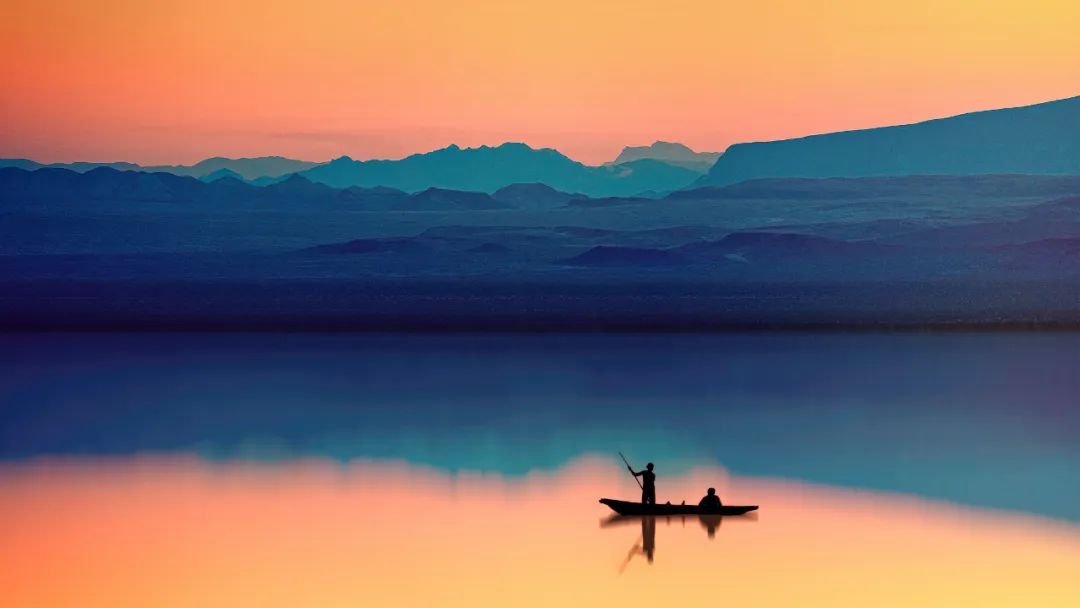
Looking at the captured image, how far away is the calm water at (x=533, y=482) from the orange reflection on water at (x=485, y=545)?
49 millimetres

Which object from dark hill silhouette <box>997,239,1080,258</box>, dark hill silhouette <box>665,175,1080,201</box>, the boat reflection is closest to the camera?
the boat reflection

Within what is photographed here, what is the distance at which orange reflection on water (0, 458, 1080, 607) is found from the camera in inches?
575


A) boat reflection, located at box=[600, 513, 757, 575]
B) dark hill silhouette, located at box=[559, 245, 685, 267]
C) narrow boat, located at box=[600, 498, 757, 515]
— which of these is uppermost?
dark hill silhouette, located at box=[559, 245, 685, 267]

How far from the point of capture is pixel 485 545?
55.2ft

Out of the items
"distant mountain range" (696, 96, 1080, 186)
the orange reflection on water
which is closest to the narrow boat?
the orange reflection on water

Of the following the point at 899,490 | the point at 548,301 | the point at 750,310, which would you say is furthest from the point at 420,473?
the point at 548,301

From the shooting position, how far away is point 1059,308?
62250 millimetres

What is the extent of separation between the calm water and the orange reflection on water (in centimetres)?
5

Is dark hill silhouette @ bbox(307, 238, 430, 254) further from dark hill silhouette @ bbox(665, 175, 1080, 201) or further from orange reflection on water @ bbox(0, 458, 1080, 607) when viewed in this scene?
orange reflection on water @ bbox(0, 458, 1080, 607)

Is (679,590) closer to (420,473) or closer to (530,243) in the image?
(420,473)

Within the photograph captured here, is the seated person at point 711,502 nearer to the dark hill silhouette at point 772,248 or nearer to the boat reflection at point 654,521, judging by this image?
the boat reflection at point 654,521

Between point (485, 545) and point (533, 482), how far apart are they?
13.8ft

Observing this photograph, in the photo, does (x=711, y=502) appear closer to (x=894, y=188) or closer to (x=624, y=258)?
(x=624, y=258)

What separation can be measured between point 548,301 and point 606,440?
5042 cm
